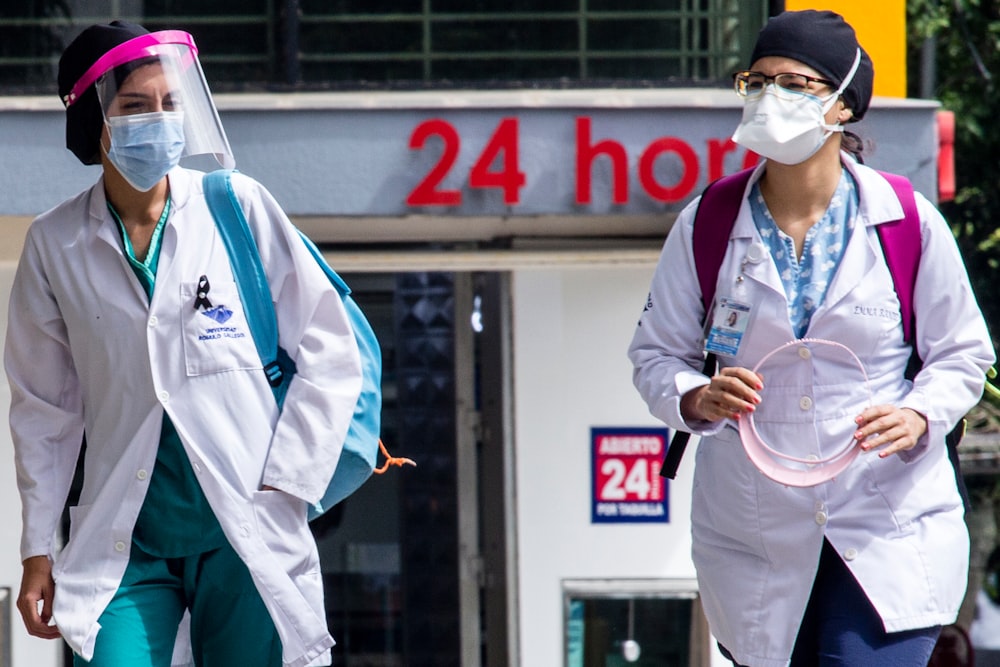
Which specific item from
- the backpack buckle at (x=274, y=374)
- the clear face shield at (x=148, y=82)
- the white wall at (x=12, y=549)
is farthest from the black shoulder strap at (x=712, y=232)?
the white wall at (x=12, y=549)

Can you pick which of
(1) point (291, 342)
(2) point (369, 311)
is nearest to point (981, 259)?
(2) point (369, 311)

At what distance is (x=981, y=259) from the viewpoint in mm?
10461

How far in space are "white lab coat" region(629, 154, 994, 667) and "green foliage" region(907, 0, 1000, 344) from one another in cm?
665

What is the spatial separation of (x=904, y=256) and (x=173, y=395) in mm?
1574

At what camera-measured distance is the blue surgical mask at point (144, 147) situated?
3.44 m

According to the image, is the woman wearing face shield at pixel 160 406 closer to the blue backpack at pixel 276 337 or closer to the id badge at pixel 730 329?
the blue backpack at pixel 276 337

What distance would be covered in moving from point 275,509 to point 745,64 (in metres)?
3.67

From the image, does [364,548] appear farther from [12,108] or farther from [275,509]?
[275,509]

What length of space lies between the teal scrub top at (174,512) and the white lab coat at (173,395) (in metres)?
0.04

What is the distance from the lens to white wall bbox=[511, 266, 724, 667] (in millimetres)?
6406

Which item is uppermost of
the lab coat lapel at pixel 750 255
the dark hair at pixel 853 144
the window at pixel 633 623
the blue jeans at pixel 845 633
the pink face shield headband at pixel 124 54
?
the pink face shield headband at pixel 124 54

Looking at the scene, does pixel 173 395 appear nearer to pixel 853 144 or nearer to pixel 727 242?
pixel 727 242

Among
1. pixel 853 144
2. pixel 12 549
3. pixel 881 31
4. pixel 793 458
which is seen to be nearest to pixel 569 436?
pixel 881 31

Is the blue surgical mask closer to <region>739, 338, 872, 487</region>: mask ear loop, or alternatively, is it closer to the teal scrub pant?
the teal scrub pant
